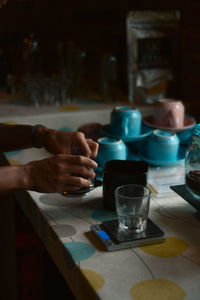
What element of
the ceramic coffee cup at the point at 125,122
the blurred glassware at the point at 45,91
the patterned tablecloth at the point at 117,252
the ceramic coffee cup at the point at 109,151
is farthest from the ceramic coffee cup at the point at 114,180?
the blurred glassware at the point at 45,91

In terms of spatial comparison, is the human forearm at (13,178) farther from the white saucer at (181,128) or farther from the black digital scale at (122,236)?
the white saucer at (181,128)

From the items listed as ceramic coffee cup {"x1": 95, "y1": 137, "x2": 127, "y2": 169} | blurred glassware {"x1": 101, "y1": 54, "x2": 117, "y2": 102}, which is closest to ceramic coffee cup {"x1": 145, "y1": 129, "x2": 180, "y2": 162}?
ceramic coffee cup {"x1": 95, "y1": 137, "x2": 127, "y2": 169}

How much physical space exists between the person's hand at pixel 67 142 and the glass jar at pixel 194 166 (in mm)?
235

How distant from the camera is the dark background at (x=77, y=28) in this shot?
2127mm

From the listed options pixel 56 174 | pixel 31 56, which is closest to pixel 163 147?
pixel 56 174

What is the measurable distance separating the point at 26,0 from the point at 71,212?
1.38 metres

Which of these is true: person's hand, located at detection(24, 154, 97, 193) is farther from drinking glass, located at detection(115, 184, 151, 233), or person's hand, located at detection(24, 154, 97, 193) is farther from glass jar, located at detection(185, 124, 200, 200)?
glass jar, located at detection(185, 124, 200, 200)

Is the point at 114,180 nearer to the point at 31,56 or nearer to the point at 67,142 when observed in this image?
the point at 67,142

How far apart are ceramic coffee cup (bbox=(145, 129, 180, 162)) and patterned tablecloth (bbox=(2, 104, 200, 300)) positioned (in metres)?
0.18

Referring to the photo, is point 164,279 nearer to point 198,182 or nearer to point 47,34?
point 198,182

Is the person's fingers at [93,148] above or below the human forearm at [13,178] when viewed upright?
above

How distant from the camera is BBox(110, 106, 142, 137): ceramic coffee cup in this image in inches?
53.4

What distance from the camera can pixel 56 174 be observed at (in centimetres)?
94

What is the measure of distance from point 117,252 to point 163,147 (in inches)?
19.5
